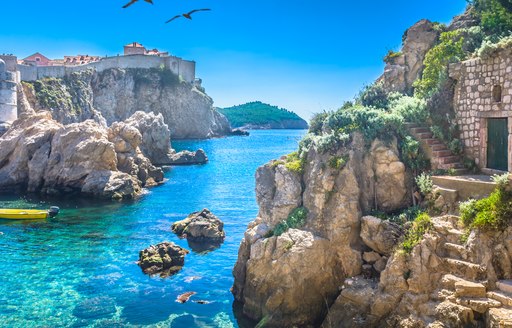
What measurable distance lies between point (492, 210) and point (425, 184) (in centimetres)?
269

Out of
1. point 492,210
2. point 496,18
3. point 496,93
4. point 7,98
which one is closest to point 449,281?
point 492,210

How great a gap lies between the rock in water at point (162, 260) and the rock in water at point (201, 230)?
383 cm

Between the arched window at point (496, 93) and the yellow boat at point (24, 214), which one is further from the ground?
the arched window at point (496, 93)

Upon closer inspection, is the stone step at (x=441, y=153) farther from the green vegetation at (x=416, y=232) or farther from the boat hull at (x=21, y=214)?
the boat hull at (x=21, y=214)

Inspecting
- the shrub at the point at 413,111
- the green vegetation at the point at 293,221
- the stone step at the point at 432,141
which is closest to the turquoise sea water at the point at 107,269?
the green vegetation at the point at 293,221

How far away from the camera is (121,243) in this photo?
27141 millimetres

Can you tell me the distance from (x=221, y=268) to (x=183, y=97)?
4339 inches

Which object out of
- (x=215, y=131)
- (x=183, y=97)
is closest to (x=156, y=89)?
(x=183, y=97)

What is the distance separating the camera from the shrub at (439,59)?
18297 millimetres

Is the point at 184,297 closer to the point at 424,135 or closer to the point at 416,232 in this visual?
the point at 416,232

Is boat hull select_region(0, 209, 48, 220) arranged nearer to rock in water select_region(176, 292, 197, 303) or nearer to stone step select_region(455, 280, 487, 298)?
rock in water select_region(176, 292, 197, 303)

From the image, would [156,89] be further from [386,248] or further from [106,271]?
[386,248]

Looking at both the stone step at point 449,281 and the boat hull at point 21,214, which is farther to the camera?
the boat hull at point 21,214

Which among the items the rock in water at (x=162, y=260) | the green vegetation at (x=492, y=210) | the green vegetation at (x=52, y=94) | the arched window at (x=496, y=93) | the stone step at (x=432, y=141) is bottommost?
the rock in water at (x=162, y=260)
